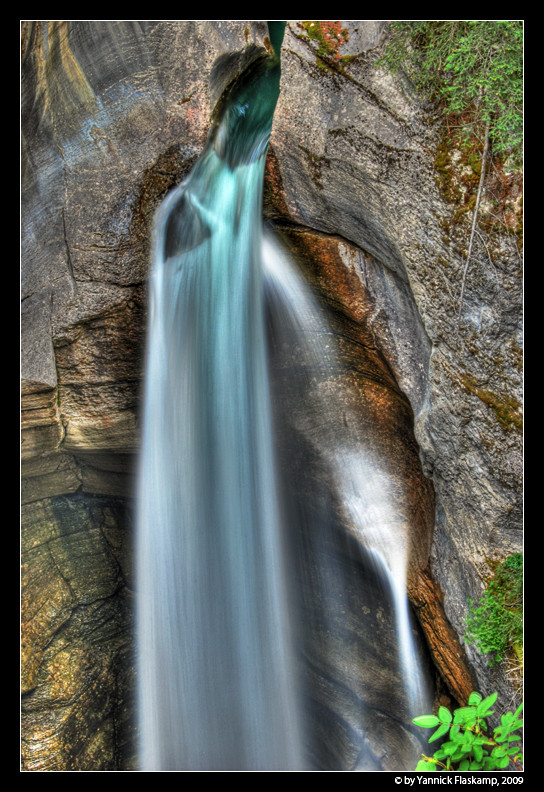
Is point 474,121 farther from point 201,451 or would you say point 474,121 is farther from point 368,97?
point 201,451

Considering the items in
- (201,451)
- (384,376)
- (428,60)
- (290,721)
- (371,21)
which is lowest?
(290,721)

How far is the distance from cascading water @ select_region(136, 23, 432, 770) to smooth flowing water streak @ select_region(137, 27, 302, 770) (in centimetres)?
1

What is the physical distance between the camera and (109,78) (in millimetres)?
5227

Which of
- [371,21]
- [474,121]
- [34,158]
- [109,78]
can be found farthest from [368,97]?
[34,158]

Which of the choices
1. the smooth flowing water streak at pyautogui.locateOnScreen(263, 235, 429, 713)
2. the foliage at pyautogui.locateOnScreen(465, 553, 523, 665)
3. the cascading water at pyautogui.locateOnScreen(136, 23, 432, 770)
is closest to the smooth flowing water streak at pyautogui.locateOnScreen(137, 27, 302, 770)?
the cascading water at pyautogui.locateOnScreen(136, 23, 432, 770)

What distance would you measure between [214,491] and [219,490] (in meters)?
0.06

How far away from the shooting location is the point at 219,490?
229 inches

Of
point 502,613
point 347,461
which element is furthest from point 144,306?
point 502,613

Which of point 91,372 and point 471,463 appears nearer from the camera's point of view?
point 471,463

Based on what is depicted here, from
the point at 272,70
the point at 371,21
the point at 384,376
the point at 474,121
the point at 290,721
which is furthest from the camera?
the point at 290,721

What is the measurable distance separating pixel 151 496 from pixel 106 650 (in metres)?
2.16

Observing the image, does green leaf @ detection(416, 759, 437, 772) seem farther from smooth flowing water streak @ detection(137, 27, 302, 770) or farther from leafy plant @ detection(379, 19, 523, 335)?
smooth flowing water streak @ detection(137, 27, 302, 770)

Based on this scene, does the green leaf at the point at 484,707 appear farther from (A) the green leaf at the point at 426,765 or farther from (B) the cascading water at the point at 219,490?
(B) the cascading water at the point at 219,490

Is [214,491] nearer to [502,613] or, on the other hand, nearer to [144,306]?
[144,306]
